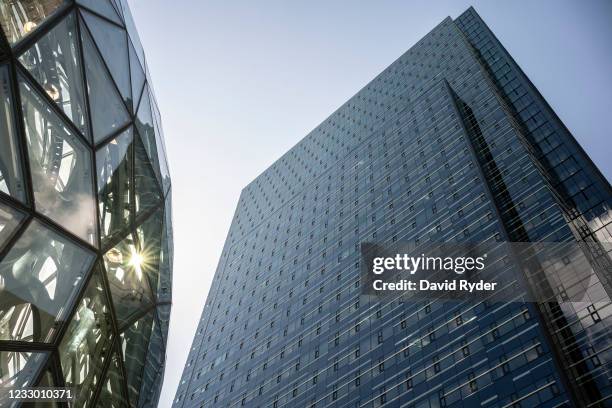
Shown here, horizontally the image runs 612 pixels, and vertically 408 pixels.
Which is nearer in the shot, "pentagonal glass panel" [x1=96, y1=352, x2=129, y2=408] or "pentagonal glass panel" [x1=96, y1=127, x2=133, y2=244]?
"pentagonal glass panel" [x1=96, y1=127, x2=133, y2=244]

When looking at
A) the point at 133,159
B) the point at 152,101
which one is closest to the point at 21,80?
the point at 133,159

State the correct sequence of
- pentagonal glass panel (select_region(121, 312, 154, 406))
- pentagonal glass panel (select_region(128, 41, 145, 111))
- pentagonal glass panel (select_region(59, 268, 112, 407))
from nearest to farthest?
pentagonal glass panel (select_region(59, 268, 112, 407)), pentagonal glass panel (select_region(121, 312, 154, 406)), pentagonal glass panel (select_region(128, 41, 145, 111))

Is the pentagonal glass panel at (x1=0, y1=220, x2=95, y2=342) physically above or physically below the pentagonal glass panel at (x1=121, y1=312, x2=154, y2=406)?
below

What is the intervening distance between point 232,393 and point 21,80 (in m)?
76.0

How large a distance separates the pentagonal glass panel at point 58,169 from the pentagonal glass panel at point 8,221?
356 millimetres

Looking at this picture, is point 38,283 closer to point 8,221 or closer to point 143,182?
point 8,221

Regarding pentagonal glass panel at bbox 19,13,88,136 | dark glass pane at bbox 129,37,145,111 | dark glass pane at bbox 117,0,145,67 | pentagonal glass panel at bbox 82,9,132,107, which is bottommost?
pentagonal glass panel at bbox 19,13,88,136

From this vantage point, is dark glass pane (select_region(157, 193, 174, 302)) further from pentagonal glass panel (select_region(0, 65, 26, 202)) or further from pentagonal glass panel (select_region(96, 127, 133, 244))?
pentagonal glass panel (select_region(0, 65, 26, 202))

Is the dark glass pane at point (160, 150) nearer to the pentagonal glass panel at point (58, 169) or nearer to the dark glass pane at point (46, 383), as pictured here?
the pentagonal glass panel at point (58, 169)

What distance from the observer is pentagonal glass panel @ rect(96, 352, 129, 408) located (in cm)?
755

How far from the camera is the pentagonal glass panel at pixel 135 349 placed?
8.35m

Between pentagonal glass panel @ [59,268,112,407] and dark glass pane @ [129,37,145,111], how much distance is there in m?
3.84

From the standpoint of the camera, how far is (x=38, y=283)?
584cm

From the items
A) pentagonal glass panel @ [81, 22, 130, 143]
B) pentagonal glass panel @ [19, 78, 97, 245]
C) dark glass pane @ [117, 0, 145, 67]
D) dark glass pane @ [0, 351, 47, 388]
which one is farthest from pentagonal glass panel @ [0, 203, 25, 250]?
dark glass pane @ [117, 0, 145, 67]
